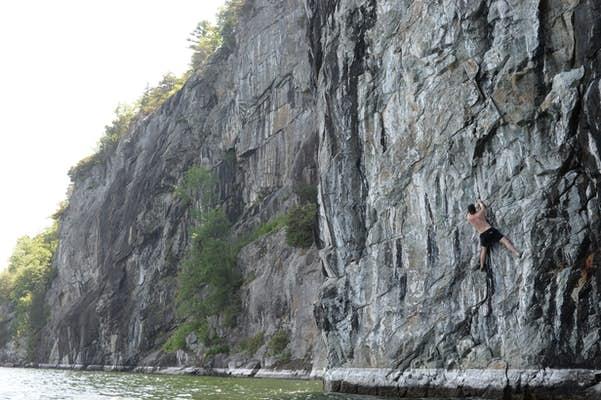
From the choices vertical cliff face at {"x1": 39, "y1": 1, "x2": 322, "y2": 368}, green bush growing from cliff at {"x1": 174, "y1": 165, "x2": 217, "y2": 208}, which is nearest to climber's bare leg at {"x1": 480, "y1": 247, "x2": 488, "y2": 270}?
vertical cliff face at {"x1": 39, "y1": 1, "x2": 322, "y2": 368}

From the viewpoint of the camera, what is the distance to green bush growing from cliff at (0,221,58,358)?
284 ft

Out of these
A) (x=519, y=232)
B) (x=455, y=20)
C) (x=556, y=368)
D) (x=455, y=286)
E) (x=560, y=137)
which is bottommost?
(x=556, y=368)

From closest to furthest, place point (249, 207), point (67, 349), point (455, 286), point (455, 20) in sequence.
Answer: point (455, 286), point (455, 20), point (249, 207), point (67, 349)

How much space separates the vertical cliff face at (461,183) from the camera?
18.4 metres

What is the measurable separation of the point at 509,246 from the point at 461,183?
10.0ft

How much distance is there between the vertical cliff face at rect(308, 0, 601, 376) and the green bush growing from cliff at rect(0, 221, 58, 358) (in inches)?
2649

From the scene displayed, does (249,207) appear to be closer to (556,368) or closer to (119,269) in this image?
(119,269)

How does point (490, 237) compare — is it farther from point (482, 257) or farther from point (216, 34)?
point (216, 34)

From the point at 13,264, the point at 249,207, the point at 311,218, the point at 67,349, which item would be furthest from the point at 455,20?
the point at 13,264

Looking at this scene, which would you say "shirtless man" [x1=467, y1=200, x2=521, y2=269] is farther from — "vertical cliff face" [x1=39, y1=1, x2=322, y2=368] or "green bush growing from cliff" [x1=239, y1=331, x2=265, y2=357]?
"green bush growing from cliff" [x1=239, y1=331, x2=265, y2=357]

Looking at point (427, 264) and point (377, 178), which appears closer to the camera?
point (427, 264)

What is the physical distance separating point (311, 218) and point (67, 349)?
39.7m

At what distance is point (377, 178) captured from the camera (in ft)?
86.3

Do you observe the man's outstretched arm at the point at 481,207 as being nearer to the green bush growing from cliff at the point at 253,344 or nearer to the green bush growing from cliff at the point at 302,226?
the green bush growing from cliff at the point at 302,226
